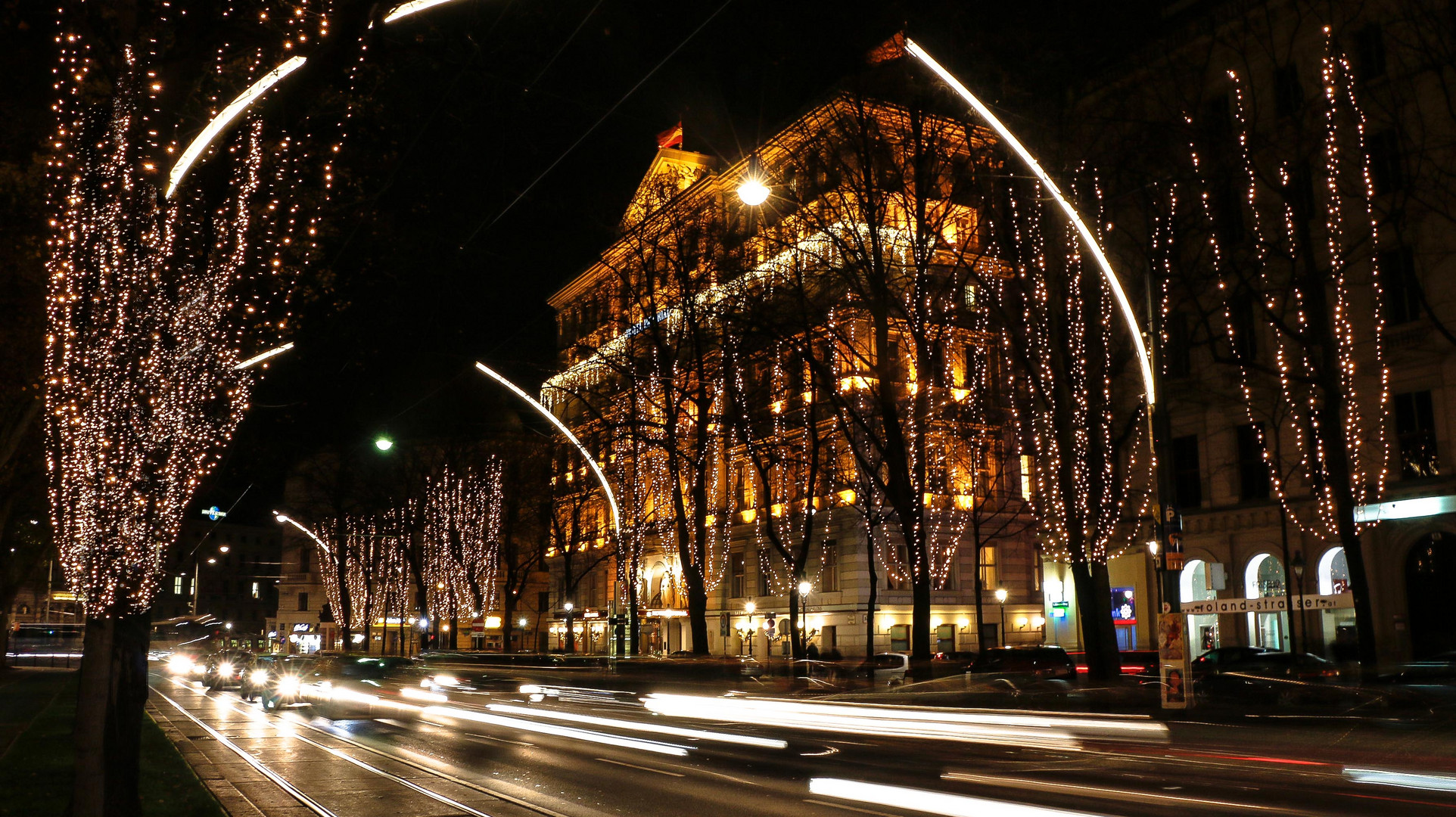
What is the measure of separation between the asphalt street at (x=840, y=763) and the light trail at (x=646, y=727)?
0.29ft

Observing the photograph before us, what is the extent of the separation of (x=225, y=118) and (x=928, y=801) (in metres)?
9.07

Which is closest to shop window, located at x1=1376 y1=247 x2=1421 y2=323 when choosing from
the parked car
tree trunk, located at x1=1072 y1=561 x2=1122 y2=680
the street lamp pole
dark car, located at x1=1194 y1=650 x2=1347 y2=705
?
dark car, located at x1=1194 y1=650 x2=1347 y2=705

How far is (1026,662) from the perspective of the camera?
34.9 metres

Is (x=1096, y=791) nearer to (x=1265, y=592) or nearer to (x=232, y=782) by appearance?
(x=232, y=782)

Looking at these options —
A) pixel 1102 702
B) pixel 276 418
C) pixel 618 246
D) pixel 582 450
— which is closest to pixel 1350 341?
pixel 1102 702

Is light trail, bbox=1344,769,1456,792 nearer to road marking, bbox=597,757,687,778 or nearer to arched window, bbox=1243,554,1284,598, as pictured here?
road marking, bbox=597,757,687,778

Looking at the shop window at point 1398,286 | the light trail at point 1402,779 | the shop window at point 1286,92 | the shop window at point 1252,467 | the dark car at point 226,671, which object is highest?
the shop window at point 1286,92

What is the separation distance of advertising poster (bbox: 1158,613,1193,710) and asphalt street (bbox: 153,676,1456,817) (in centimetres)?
57

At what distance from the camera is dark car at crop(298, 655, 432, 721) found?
90.0ft

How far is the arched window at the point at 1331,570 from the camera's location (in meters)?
36.7

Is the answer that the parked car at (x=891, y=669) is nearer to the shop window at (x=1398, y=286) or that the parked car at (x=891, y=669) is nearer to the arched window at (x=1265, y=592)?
the arched window at (x=1265, y=592)

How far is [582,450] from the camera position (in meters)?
34.7

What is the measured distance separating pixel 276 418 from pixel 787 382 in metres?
27.0

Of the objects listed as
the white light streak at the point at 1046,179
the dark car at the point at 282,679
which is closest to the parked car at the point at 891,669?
the white light streak at the point at 1046,179
